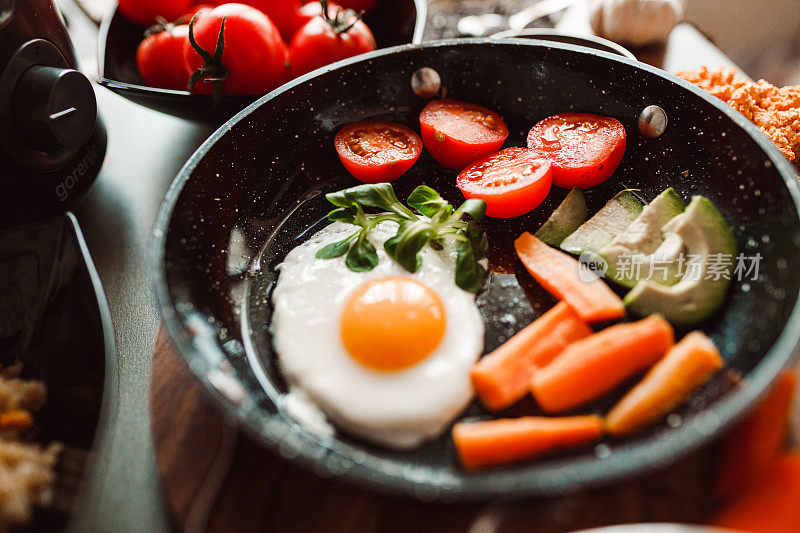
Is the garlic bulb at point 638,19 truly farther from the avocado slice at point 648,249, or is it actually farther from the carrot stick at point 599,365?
the carrot stick at point 599,365

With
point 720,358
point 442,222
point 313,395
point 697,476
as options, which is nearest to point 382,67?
point 442,222

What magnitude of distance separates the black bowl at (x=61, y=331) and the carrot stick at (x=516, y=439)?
2.22 feet

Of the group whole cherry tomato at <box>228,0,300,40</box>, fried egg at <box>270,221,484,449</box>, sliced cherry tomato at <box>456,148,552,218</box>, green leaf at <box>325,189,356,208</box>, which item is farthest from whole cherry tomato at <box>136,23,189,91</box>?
sliced cherry tomato at <box>456,148,552,218</box>

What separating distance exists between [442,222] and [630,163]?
0.54 metres

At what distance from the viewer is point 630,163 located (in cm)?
153

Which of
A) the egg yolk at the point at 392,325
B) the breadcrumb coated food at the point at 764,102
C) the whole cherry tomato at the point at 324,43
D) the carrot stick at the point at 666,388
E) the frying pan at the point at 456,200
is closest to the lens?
the frying pan at the point at 456,200

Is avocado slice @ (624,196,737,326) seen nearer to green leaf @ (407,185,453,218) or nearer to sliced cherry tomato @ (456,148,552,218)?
sliced cherry tomato @ (456,148,552,218)

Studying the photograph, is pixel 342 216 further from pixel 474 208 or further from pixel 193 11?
pixel 193 11

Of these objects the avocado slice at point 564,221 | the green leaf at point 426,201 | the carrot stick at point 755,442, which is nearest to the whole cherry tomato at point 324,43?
the green leaf at point 426,201

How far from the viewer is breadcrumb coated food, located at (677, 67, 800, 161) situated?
1499 millimetres

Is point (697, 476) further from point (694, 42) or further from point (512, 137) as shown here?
point (694, 42)

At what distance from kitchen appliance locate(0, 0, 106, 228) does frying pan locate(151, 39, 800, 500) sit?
300 millimetres

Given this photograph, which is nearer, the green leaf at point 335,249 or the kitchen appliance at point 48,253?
the kitchen appliance at point 48,253

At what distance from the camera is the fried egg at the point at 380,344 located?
111 centimetres
